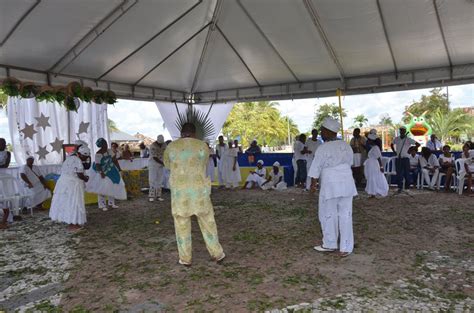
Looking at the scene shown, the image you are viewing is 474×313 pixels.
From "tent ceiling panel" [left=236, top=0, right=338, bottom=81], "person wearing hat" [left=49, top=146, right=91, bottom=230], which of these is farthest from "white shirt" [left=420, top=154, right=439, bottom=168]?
"person wearing hat" [left=49, top=146, right=91, bottom=230]

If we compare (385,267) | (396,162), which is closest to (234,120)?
(396,162)

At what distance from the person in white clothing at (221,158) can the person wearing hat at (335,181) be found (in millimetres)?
6701

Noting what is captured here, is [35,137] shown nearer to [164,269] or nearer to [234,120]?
[164,269]

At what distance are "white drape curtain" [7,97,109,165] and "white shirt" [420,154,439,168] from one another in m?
9.13

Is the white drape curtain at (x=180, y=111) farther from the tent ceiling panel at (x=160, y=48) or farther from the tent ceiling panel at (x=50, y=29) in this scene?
the tent ceiling panel at (x=50, y=29)

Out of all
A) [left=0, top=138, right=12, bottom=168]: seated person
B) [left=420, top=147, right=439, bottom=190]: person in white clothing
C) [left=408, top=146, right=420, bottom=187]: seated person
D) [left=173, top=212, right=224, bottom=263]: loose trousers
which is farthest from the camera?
[left=408, top=146, right=420, bottom=187]: seated person

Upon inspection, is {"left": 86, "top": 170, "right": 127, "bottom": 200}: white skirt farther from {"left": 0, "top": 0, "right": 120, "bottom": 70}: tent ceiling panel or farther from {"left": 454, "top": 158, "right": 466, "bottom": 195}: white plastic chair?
{"left": 454, "top": 158, "right": 466, "bottom": 195}: white plastic chair

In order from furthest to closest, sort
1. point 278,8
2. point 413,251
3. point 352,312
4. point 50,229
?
1. point 278,8
2. point 50,229
3. point 413,251
4. point 352,312

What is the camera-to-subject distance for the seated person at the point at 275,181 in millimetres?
10492

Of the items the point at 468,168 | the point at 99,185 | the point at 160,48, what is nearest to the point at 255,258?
→ the point at 99,185

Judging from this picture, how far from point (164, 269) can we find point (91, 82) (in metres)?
8.30

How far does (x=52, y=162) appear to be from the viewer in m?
9.16

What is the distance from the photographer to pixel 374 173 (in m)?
8.05

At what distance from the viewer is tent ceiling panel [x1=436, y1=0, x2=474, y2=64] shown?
7410 millimetres
